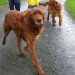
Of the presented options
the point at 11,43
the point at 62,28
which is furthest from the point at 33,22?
the point at 62,28

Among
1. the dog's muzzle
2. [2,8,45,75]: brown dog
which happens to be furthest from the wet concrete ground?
the dog's muzzle

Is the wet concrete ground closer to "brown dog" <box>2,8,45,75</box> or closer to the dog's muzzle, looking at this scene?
"brown dog" <box>2,8,45,75</box>

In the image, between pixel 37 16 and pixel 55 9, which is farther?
pixel 55 9

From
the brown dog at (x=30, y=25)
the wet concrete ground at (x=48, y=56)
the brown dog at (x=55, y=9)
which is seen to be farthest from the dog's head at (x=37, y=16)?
the brown dog at (x=55, y=9)

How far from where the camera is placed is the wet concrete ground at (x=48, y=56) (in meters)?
7.27

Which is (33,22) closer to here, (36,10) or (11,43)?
(36,10)

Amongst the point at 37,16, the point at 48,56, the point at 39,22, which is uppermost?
the point at 37,16

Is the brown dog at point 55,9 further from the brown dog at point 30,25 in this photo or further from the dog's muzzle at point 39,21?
the dog's muzzle at point 39,21

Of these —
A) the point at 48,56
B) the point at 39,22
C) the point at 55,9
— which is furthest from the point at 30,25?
the point at 55,9

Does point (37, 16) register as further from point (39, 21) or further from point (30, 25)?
point (30, 25)

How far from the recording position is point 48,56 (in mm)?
8352

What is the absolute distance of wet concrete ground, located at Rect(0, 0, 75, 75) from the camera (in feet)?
23.8

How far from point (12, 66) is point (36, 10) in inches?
62.2

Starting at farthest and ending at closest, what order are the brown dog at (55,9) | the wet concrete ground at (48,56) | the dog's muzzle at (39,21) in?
the brown dog at (55,9)
the wet concrete ground at (48,56)
the dog's muzzle at (39,21)
